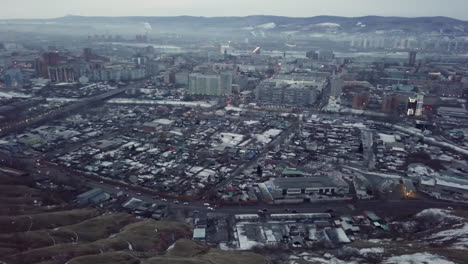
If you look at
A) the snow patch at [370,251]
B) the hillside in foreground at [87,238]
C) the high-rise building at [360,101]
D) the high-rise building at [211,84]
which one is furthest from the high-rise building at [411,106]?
the hillside in foreground at [87,238]

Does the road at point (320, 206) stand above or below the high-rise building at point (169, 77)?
below

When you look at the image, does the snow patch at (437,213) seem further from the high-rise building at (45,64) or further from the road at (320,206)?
the high-rise building at (45,64)

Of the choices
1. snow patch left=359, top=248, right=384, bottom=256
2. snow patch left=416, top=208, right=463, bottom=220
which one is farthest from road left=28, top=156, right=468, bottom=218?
snow patch left=359, top=248, right=384, bottom=256

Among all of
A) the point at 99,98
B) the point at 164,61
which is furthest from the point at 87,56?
the point at 99,98

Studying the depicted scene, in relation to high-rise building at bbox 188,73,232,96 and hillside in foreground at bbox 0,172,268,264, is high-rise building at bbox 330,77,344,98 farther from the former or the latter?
hillside in foreground at bbox 0,172,268,264

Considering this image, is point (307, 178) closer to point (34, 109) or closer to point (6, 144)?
point (6, 144)
